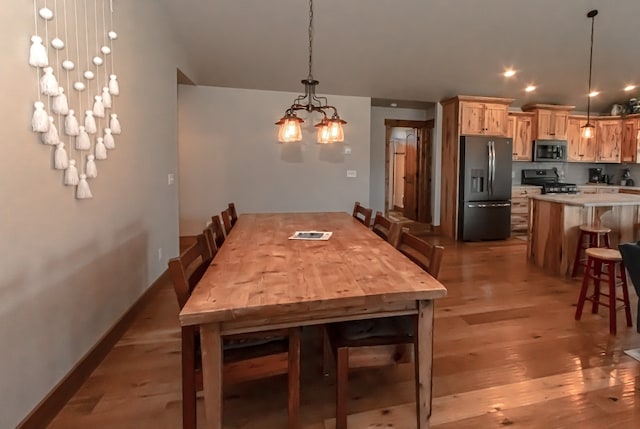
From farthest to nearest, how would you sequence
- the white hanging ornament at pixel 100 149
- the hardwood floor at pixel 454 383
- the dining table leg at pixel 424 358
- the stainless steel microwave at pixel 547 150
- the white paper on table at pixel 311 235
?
the stainless steel microwave at pixel 547 150 < the white paper on table at pixel 311 235 < the white hanging ornament at pixel 100 149 < the hardwood floor at pixel 454 383 < the dining table leg at pixel 424 358

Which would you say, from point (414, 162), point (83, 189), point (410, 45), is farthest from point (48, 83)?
point (414, 162)

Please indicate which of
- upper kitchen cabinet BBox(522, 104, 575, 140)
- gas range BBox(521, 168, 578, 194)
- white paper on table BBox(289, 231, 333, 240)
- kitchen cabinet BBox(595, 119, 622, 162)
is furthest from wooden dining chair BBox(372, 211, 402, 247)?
kitchen cabinet BBox(595, 119, 622, 162)

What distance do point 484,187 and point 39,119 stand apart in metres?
5.63

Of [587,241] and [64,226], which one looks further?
[587,241]

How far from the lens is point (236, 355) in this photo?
148 centimetres

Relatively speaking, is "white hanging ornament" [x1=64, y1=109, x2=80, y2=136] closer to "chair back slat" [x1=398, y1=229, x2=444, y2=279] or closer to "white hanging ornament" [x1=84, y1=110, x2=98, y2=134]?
"white hanging ornament" [x1=84, y1=110, x2=98, y2=134]

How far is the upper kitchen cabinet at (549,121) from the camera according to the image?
623 centimetres

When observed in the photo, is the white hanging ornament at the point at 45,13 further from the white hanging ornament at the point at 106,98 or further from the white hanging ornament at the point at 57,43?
the white hanging ornament at the point at 106,98

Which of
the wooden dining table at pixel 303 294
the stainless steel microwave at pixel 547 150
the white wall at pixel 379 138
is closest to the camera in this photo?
the wooden dining table at pixel 303 294

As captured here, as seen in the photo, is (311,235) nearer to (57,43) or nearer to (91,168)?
(91,168)

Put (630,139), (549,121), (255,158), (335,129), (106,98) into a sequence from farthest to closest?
(630,139)
(549,121)
(255,158)
(335,129)
(106,98)

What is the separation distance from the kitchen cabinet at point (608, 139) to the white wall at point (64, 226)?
7.84 meters

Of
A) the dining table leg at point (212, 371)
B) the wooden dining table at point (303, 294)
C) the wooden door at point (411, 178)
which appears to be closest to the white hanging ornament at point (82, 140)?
the wooden dining table at point (303, 294)

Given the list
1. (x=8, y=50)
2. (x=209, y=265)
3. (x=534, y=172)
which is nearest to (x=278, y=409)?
(x=209, y=265)
